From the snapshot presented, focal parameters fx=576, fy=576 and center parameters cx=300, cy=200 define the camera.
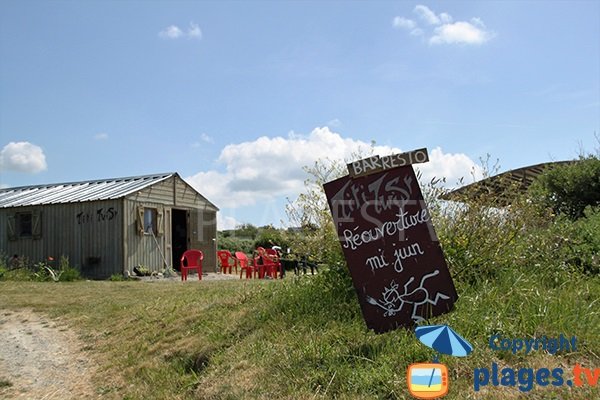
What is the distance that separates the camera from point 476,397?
3.63 meters

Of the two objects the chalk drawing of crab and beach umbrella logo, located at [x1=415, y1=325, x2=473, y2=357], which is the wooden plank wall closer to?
the chalk drawing of crab

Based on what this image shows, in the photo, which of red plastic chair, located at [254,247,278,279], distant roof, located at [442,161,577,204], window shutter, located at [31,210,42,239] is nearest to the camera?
distant roof, located at [442,161,577,204]

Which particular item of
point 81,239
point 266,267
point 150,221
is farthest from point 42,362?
point 150,221

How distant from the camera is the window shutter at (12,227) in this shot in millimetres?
18297

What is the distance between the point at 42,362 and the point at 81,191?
12.9 m

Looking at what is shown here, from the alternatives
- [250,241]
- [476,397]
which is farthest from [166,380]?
[250,241]

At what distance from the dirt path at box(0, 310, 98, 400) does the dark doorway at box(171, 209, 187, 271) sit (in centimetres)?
1154

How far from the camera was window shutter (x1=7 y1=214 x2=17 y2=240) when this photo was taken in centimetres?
1830

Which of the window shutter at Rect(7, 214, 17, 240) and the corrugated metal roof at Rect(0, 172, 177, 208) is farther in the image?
the window shutter at Rect(7, 214, 17, 240)

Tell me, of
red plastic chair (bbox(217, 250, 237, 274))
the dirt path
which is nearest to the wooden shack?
red plastic chair (bbox(217, 250, 237, 274))

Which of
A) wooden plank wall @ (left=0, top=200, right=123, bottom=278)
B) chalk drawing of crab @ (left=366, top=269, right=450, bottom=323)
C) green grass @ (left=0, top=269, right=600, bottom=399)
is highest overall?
wooden plank wall @ (left=0, top=200, right=123, bottom=278)

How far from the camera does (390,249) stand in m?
4.96

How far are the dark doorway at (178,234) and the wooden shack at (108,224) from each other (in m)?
0.03

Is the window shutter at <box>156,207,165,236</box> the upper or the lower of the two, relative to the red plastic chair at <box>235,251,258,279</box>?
upper
